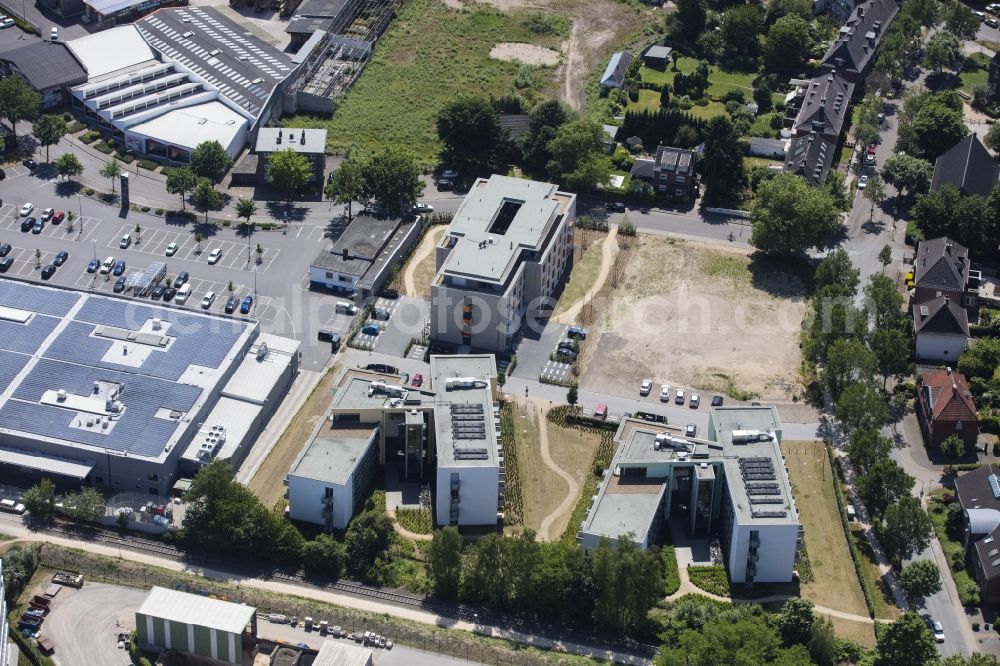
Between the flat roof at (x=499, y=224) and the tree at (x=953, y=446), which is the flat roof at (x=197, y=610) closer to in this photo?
the flat roof at (x=499, y=224)

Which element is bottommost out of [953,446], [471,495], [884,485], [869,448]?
[953,446]

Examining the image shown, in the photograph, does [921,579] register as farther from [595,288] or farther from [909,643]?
[595,288]

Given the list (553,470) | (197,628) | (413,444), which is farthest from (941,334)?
(197,628)

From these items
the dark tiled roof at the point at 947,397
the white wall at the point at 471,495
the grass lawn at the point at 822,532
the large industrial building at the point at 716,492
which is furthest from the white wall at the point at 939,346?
the white wall at the point at 471,495

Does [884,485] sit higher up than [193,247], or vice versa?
[884,485]

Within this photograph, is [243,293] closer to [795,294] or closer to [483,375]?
[483,375]

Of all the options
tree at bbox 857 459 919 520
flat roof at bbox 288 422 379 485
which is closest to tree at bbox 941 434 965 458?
tree at bbox 857 459 919 520

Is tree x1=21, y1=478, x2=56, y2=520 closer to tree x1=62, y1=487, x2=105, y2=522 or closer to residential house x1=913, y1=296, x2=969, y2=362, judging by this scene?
tree x1=62, y1=487, x2=105, y2=522
